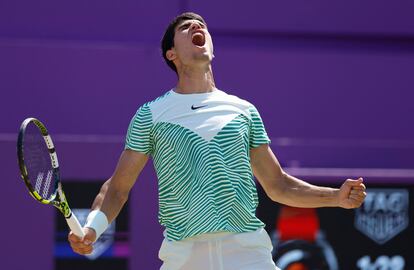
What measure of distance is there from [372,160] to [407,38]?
1251 millimetres

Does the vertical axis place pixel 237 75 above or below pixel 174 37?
above

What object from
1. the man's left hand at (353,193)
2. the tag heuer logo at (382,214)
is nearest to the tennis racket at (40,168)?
the man's left hand at (353,193)

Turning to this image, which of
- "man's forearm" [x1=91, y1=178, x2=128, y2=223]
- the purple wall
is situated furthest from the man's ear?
the purple wall

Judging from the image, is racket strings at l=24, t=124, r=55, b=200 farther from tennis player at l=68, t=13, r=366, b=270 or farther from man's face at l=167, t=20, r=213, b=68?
man's face at l=167, t=20, r=213, b=68

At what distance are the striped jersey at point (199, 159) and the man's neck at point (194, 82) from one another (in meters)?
0.05

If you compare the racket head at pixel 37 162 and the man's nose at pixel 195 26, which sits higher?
the man's nose at pixel 195 26

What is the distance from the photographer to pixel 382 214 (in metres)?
6.50

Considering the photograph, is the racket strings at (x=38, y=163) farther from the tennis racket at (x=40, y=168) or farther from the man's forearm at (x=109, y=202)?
the man's forearm at (x=109, y=202)

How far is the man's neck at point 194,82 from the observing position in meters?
4.09

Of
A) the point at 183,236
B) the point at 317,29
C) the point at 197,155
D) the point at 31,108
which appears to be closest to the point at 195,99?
the point at 197,155

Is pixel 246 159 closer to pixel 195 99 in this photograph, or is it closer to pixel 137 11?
pixel 195 99

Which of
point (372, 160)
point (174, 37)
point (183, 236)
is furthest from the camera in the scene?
point (372, 160)

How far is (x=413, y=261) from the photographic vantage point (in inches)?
259

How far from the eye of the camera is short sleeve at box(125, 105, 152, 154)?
155 inches
